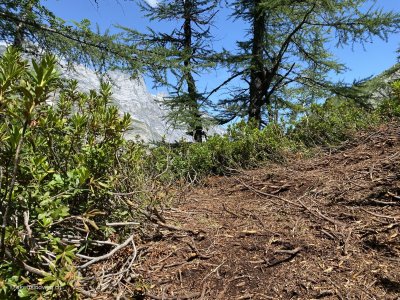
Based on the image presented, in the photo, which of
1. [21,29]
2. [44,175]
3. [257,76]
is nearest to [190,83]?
[257,76]

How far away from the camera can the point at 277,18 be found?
10938 millimetres

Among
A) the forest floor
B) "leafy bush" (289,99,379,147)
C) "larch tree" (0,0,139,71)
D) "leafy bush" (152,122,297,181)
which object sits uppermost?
"larch tree" (0,0,139,71)

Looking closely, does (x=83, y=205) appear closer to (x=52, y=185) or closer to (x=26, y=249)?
(x=52, y=185)

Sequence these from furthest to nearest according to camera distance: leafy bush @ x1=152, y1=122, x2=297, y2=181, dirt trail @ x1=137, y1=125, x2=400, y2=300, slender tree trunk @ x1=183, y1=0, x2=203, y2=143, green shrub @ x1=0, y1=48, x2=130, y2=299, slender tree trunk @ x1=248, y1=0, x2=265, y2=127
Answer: slender tree trunk @ x1=248, y1=0, x2=265, y2=127
slender tree trunk @ x1=183, y1=0, x2=203, y2=143
leafy bush @ x1=152, y1=122, x2=297, y2=181
dirt trail @ x1=137, y1=125, x2=400, y2=300
green shrub @ x1=0, y1=48, x2=130, y2=299

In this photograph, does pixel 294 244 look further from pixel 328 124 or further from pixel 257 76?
pixel 257 76

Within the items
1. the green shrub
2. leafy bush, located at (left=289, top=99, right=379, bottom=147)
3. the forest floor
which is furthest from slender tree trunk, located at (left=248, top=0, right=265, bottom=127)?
the green shrub

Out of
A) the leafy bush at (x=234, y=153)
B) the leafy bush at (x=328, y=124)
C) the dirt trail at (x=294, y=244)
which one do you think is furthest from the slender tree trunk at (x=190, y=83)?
the dirt trail at (x=294, y=244)

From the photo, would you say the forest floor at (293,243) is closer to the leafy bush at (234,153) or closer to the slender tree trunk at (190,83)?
the leafy bush at (234,153)

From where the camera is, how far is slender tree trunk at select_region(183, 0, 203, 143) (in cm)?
1013

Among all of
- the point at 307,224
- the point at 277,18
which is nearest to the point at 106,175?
the point at 307,224

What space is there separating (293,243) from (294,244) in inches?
0.6

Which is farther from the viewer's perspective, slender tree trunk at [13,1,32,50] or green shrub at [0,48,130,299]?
slender tree trunk at [13,1,32,50]

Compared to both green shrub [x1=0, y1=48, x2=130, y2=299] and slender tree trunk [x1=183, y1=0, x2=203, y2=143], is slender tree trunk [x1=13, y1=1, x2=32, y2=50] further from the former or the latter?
slender tree trunk [x1=183, y1=0, x2=203, y2=143]

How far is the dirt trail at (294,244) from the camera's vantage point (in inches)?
91.7
